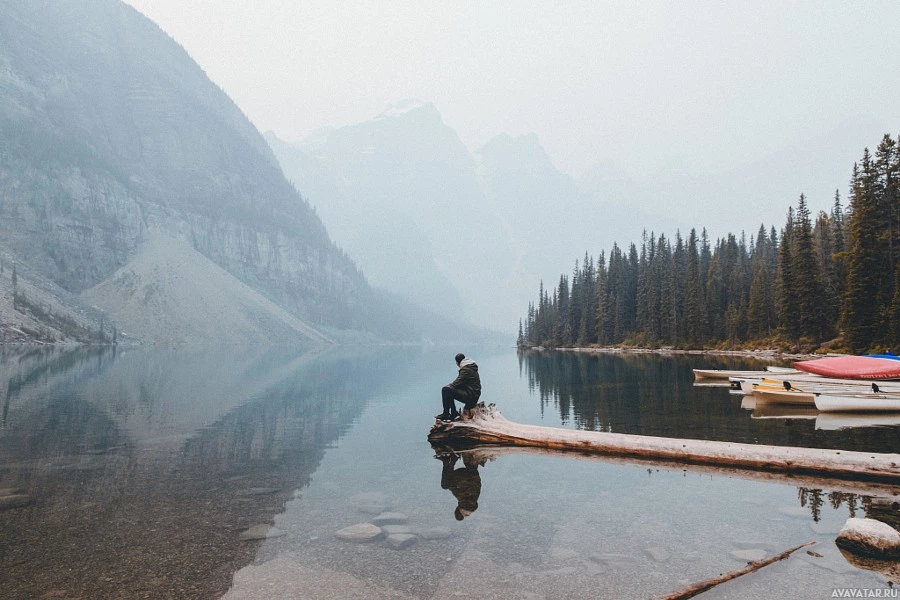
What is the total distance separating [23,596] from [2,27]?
224788 millimetres

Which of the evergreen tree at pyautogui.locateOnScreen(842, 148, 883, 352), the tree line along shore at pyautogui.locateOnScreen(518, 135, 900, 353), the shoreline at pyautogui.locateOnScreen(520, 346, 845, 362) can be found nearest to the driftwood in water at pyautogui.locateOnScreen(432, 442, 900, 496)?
the tree line along shore at pyautogui.locateOnScreen(518, 135, 900, 353)

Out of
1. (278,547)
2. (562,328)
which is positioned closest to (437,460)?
(278,547)

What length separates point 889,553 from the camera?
25.3ft

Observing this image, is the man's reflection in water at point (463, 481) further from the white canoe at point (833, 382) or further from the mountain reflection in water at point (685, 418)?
the white canoe at point (833, 382)

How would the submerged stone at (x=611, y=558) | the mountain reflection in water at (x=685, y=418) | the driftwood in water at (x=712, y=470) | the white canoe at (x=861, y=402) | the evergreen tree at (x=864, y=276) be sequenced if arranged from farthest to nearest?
the evergreen tree at (x=864, y=276)
the white canoe at (x=861, y=402)
the mountain reflection in water at (x=685, y=418)
the driftwood in water at (x=712, y=470)
the submerged stone at (x=611, y=558)

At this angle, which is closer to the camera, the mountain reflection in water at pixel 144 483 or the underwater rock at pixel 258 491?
the mountain reflection in water at pixel 144 483

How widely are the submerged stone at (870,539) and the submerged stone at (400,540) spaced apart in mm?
6973

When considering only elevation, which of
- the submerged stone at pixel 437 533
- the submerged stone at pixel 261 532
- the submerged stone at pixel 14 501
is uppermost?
the submerged stone at pixel 14 501

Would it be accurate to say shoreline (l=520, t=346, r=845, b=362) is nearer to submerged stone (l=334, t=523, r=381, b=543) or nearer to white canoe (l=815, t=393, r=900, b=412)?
white canoe (l=815, t=393, r=900, b=412)

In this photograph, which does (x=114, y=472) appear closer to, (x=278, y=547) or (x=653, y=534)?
(x=278, y=547)

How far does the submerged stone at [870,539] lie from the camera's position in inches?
304

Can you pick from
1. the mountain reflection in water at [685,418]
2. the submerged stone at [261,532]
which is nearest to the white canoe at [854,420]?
the mountain reflection in water at [685,418]

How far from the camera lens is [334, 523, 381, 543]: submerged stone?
9.01 m

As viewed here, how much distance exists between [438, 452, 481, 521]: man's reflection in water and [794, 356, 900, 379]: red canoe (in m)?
22.3
